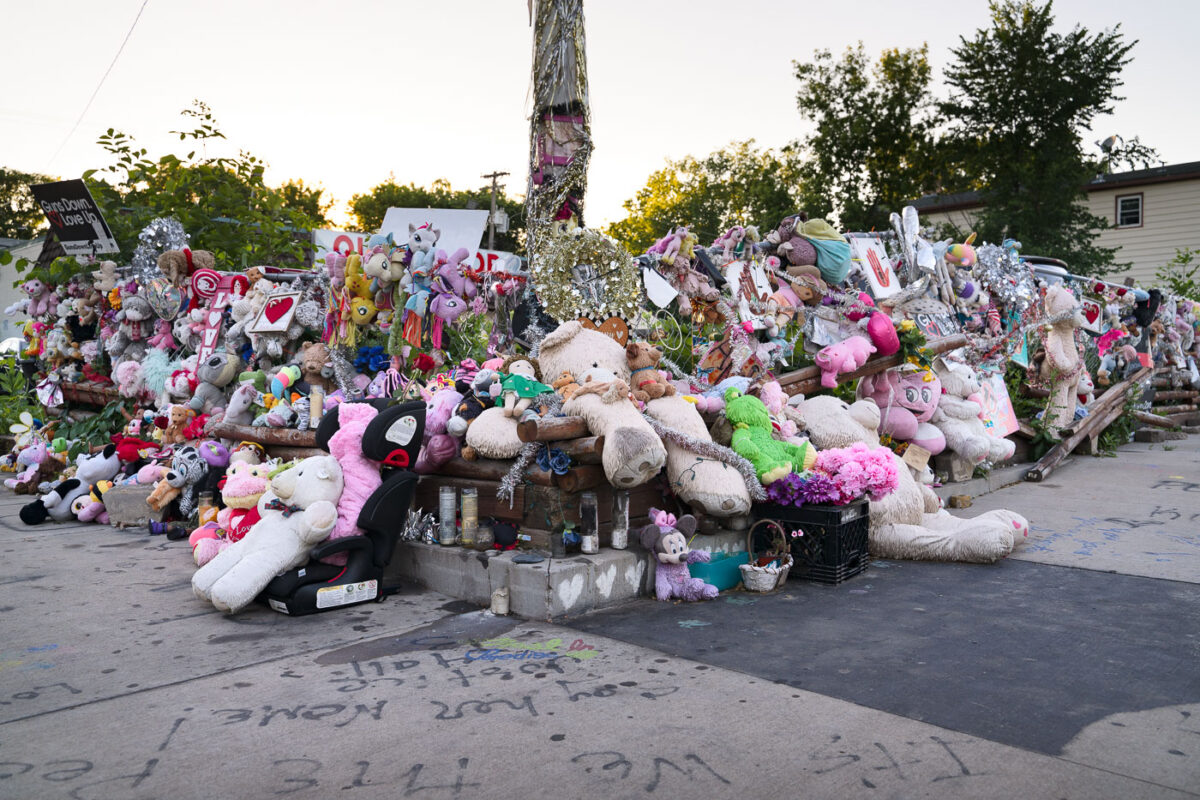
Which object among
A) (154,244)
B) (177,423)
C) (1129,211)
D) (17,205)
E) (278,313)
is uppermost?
(17,205)

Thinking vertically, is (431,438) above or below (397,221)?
below

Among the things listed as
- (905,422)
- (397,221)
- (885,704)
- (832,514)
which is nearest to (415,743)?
(885,704)

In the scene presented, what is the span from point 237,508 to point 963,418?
6393mm

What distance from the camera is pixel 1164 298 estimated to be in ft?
46.5

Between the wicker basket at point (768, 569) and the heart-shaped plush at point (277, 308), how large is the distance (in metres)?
4.68

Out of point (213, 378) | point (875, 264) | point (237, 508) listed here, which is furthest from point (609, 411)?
point (875, 264)

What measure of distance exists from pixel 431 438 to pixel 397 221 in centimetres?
1780

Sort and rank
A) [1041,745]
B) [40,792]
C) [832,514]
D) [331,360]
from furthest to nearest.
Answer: [331,360] → [832,514] → [1041,745] → [40,792]

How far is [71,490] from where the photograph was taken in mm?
7840

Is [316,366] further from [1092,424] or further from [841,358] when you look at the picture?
[1092,424]

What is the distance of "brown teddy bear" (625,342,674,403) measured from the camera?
17.9 feet

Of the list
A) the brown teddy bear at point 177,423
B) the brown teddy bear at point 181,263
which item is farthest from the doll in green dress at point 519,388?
the brown teddy bear at point 181,263

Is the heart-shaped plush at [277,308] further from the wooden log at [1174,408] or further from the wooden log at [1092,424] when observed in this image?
the wooden log at [1174,408]

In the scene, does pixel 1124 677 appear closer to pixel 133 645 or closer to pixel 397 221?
pixel 133 645
